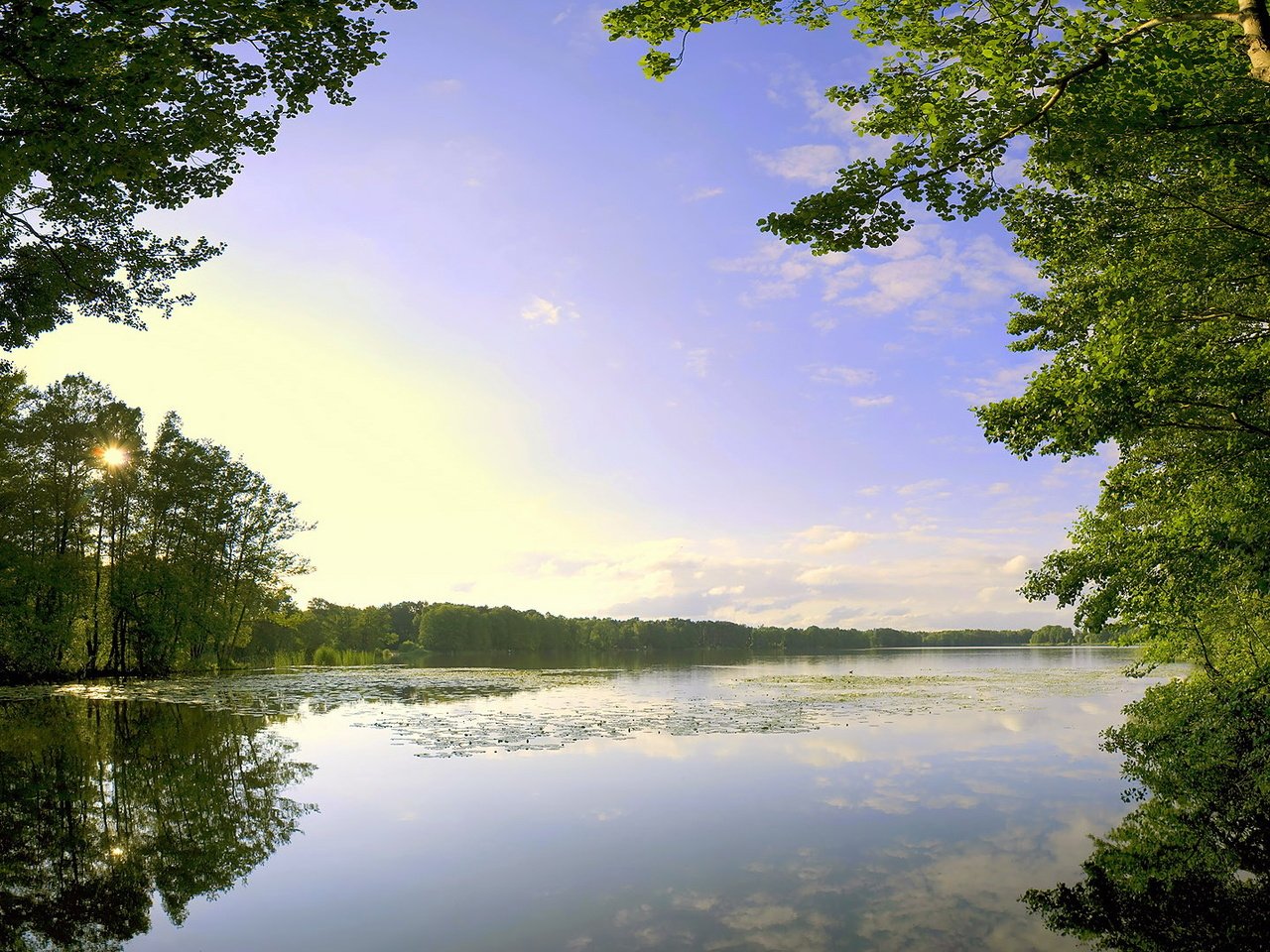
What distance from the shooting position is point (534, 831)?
11961mm

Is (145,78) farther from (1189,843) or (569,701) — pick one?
(569,701)

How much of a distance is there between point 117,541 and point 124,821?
44410 millimetres

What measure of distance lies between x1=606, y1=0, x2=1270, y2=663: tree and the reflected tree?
9.16 feet

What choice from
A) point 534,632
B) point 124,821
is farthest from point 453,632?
point 124,821

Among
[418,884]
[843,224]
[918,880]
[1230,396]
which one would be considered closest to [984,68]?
[843,224]

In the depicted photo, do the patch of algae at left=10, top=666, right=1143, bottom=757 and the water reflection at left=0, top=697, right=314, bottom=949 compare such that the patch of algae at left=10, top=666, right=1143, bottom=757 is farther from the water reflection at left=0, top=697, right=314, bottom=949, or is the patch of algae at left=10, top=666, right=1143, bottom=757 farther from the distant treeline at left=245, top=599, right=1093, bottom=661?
the distant treeline at left=245, top=599, right=1093, bottom=661

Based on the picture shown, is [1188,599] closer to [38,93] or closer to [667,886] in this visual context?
[667,886]

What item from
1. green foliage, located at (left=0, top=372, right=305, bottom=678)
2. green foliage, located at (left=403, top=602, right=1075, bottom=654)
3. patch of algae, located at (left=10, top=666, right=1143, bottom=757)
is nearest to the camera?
patch of algae, located at (left=10, top=666, right=1143, bottom=757)

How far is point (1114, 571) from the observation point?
14.6m

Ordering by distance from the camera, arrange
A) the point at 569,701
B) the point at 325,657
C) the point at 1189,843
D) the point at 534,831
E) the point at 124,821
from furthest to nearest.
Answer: the point at 325,657 → the point at 569,701 → the point at 534,831 → the point at 124,821 → the point at 1189,843

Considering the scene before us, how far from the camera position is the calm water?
26.5 feet

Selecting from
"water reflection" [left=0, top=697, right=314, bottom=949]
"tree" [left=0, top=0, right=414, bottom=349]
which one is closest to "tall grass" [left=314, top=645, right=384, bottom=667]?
"water reflection" [left=0, top=697, right=314, bottom=949]

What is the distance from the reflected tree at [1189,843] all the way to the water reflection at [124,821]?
34.4 feet

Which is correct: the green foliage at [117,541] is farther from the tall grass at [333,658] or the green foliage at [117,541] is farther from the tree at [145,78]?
the tree at [145,78]
